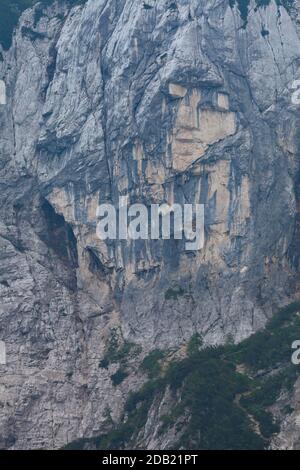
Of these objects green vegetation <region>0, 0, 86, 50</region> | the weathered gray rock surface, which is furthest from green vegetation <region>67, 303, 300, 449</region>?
green vegetation <region>0, 0, 86, 50</region>

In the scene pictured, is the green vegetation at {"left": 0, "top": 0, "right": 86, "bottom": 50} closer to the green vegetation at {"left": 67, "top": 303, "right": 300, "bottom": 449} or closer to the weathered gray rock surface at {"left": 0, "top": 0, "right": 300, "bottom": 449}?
the weathered gray rock surface at {"left": 0, "top": 0, "right": 300, "bottom": 449}

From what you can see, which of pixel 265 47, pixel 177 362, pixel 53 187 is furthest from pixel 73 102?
pixel 177 362

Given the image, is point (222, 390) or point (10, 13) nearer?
point (222, 390)

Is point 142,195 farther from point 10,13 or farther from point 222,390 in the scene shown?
point 10,13

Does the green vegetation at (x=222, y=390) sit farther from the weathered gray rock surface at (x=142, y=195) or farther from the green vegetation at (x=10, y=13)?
the green vegetation at (x=10, y=13)

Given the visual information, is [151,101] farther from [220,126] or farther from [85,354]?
[85,354]

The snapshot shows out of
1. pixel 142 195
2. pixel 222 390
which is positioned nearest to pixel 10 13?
pixel 142 195
